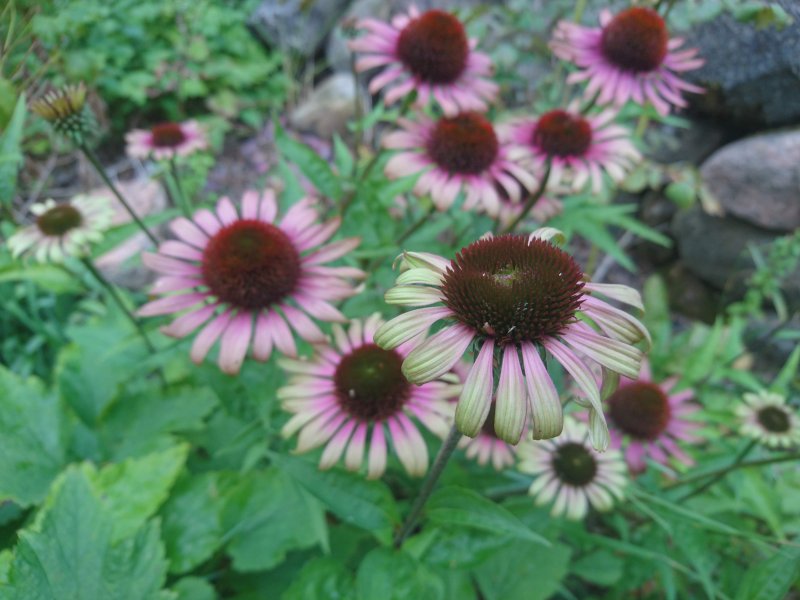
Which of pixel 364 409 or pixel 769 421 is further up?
pixel 364 409

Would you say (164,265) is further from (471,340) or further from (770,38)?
(770,38)

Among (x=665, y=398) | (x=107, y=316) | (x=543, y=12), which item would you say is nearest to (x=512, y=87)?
(x=543, y=12)

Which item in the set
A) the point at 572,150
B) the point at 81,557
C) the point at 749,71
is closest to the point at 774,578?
the point at 572,150

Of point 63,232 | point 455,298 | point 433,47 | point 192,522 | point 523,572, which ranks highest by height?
point 433,47

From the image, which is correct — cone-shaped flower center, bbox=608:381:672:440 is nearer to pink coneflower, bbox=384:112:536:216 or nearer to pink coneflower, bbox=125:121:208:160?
pink coneflower, bbox=384:112:536:216

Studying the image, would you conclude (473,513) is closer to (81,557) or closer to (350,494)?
(350,494)

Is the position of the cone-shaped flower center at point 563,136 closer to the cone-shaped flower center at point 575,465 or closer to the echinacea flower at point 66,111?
the cone-shaped flower center at point 575,465
